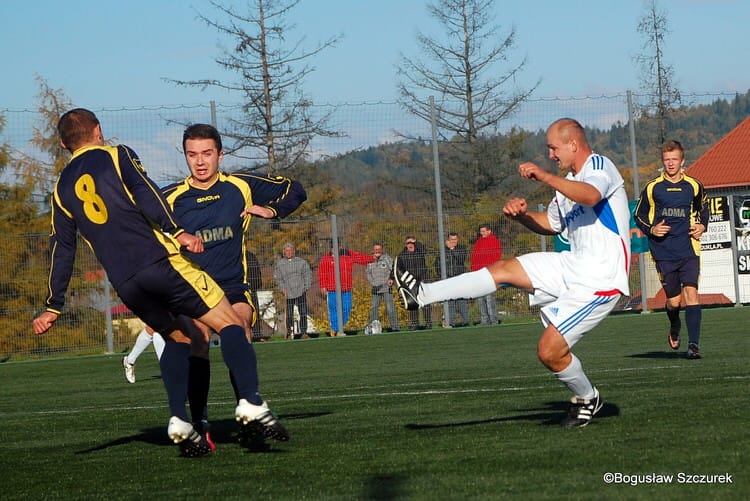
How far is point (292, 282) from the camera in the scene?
19.6m

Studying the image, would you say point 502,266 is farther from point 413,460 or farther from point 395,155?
point 395,155

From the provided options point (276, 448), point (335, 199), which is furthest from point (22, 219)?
point (276, 448)

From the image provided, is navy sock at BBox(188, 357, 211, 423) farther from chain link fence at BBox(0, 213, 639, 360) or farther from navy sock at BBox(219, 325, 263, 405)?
chain link fence at BBox(0, 213, 639, 360)

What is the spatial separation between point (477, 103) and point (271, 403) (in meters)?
18.8

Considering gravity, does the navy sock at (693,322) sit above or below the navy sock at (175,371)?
below

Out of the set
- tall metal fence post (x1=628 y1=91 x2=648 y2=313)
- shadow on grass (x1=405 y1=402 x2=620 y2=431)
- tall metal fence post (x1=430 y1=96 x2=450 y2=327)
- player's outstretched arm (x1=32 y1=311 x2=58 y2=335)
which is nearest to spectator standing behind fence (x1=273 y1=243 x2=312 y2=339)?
tall metal fence post (x1=430 y1=96 x2=450 y2=327)

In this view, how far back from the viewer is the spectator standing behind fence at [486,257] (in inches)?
805

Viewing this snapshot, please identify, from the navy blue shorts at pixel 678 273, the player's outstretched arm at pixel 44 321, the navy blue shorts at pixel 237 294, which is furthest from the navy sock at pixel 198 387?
the navy blue shorts at pixel 678 273

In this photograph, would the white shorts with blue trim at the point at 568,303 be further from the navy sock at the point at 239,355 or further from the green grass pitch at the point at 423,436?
the navy sock at the point at 239,355

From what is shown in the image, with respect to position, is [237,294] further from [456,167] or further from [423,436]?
[456,167]

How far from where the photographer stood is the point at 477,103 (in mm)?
26719

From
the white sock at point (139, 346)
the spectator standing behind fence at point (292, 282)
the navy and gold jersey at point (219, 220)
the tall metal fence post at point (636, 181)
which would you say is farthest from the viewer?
the tall metal fence post at point (636, 181)

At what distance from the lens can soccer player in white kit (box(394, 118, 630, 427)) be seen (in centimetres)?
607

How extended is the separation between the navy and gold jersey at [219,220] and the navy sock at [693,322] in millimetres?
5235
